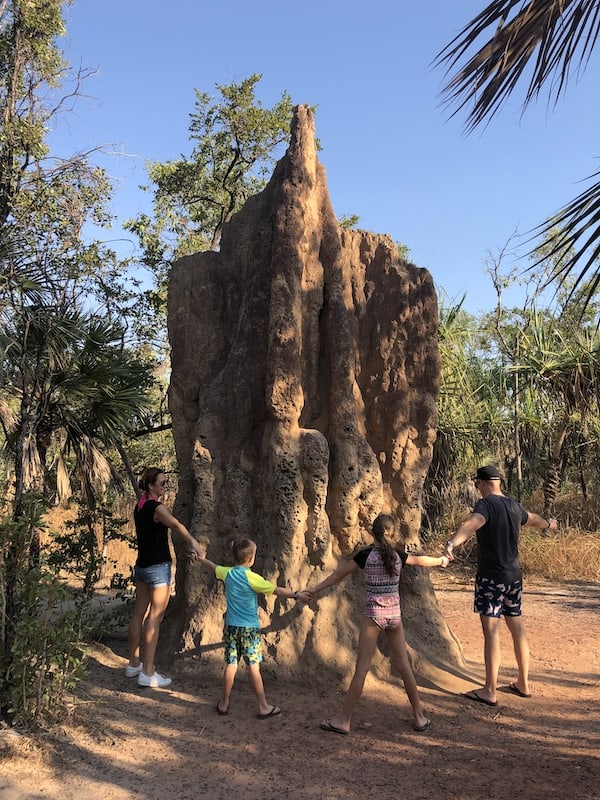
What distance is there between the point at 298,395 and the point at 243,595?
165cm

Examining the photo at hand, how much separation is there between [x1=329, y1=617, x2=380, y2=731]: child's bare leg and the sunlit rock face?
69 centimetres

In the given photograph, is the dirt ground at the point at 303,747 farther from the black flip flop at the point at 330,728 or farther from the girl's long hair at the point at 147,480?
the girl's long hair at the point at 147,480

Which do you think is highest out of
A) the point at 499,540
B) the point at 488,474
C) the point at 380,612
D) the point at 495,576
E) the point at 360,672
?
the point at 488,474

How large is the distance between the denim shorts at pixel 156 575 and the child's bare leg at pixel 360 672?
1618 millimetres

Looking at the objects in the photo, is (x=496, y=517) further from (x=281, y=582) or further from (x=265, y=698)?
(x=265, y=698)

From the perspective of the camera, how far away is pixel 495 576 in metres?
4.69

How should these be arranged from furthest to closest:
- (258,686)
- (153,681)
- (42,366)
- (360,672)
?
1. (42,366)
2. (153,681)
3. (258,686)
4. (360,672)

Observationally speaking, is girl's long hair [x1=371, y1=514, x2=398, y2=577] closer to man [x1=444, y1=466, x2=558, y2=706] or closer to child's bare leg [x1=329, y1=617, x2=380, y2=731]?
child's bare leg [x1=329, y1=617, x2=380, y2=731]

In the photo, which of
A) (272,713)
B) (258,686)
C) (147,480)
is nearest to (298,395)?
(147,480)

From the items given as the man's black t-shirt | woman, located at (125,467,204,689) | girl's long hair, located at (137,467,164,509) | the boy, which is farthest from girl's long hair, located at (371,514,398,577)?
girl's long hair, located at (137,467,164,509)

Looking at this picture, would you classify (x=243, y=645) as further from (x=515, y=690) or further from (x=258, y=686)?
(x=515, y=690)

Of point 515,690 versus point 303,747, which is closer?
point 303,747

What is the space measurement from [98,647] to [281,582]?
1990mm

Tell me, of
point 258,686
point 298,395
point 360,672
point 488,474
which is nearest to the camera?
point 360,672
